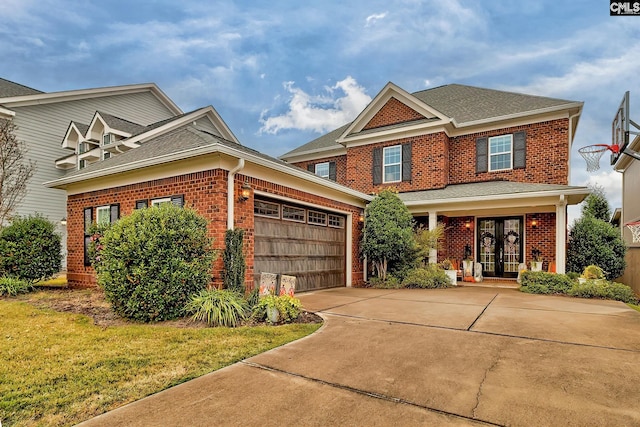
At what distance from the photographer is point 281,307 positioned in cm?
562

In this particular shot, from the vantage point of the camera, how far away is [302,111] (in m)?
27.7

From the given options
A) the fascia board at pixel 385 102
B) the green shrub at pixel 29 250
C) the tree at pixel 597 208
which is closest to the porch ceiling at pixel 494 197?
the fascia board at pixel 385 102

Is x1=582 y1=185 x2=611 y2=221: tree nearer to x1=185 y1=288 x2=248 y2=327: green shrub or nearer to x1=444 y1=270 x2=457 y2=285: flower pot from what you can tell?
x1=444 y1=270 x2=457 y2=285: flower pot

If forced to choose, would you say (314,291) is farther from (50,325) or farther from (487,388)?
(487,388)

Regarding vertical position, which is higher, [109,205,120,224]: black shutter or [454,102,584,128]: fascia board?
[454,102,584,128]: fascia board

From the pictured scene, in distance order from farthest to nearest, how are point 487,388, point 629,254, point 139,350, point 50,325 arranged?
point 629,254 < point 50,325 < point 139,350 < point 487,388

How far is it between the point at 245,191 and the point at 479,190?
27.3 feet

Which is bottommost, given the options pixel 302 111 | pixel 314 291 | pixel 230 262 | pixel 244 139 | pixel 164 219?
pixel 314 291

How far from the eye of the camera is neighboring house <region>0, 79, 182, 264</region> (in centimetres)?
1562

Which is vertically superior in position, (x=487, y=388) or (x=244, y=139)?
(x=244, y=139)

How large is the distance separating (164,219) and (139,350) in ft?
7.56

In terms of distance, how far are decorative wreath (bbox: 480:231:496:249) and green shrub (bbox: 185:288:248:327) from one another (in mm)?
10775

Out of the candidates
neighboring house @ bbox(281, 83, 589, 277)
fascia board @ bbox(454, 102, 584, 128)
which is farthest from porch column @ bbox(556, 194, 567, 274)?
fascia board @ bbox(454, 102, 584, 128)

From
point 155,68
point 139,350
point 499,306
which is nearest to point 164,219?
point 139,350
